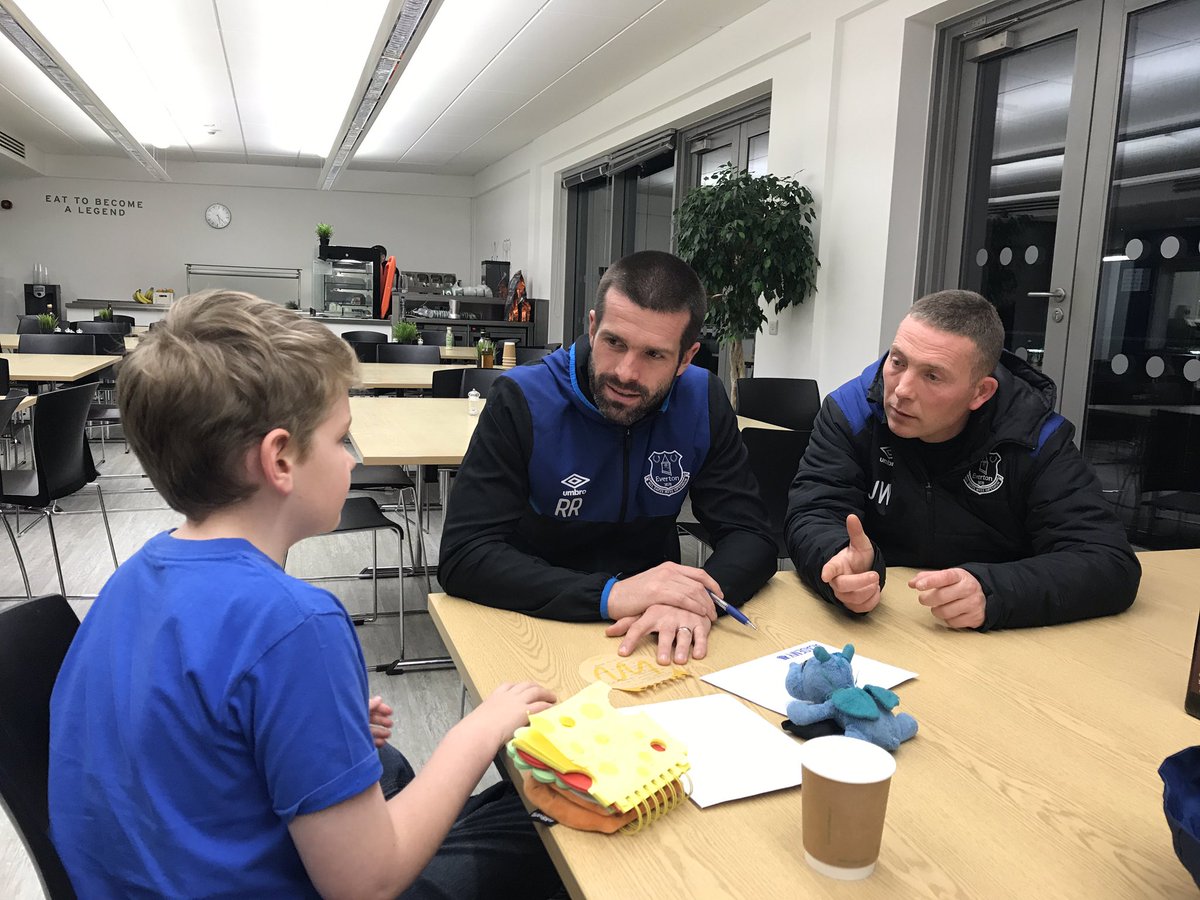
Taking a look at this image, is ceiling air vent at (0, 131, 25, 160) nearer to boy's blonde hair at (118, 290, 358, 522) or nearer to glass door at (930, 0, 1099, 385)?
glass door at (930, 0, 1099, 385)

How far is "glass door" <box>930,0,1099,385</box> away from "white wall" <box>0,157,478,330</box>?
9764mm

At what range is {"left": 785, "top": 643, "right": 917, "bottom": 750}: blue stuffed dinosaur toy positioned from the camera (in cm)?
94

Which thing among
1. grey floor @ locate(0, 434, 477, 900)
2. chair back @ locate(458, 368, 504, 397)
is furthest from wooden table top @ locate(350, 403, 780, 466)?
grey floor @ locate(0, 434, 477, 900)

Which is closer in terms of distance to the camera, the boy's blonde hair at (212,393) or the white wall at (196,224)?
the boy's blonde hair at (212,393)

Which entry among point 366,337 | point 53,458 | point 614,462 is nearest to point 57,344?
point 366,337

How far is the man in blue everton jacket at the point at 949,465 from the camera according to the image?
64.6 inches

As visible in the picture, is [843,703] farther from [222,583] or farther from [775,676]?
[222,583]

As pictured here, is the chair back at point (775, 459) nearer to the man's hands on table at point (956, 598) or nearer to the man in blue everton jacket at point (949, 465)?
the man in blue everton jacket at point (949, 465)

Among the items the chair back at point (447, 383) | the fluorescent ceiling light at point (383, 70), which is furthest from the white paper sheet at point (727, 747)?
the fluorescent ceiling light at point (383, 70)

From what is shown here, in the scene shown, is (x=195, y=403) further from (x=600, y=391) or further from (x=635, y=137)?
(x=635, y=137)

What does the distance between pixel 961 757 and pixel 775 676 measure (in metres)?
0.24

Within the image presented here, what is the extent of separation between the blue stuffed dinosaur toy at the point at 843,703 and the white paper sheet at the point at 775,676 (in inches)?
1.3

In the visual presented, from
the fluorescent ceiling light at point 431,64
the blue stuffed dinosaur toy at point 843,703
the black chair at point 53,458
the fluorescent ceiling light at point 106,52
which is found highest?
the fluorescent ceiling light at point 431,64

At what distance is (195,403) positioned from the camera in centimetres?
79
